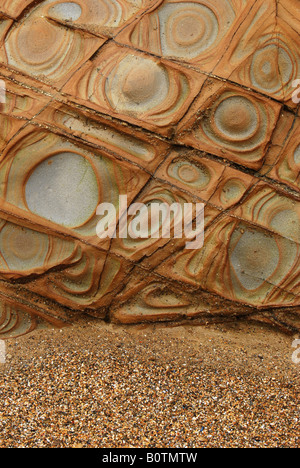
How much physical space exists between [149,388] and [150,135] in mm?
2541

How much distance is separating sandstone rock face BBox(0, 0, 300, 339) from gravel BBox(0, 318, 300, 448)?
2.21ft

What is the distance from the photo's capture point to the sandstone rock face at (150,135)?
5000mm

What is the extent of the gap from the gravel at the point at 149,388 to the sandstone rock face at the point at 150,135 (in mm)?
673

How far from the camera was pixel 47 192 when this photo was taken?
5.14 m

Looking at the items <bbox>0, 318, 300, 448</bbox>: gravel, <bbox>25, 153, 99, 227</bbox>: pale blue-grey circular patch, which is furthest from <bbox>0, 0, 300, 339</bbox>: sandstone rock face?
<bbox>0, 318, 300, 448</bbox>: gravel

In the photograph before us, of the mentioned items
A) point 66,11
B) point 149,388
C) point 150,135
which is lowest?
point 149,388

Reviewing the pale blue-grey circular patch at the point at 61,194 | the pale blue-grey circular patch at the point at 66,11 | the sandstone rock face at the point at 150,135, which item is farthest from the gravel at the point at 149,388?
the pale blue-grey circular patch at the point at 66,11

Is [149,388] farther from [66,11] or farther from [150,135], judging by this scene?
[66,11]

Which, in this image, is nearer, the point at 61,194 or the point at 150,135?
the point at 150,135

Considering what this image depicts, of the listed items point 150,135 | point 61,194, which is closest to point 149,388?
point 61,194

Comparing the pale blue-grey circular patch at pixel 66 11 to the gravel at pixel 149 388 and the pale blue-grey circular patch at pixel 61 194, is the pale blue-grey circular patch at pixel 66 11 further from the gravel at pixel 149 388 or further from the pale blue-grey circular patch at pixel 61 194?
the gravel at pixel 149 388

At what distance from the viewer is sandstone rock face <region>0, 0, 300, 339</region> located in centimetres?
500

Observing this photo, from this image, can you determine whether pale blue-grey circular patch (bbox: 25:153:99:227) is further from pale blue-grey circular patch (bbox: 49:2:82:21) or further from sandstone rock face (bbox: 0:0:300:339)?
pale blue-grey circular patch (bbox: 49:2:82:21)

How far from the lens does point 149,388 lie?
5.18m
